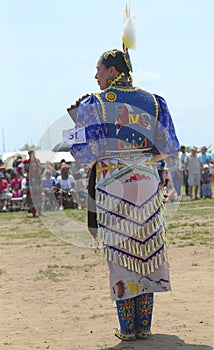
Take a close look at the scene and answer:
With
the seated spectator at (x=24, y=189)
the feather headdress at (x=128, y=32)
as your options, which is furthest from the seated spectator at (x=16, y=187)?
the feather headdress at (x=128, y=32)

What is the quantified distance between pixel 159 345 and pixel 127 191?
1.09 m

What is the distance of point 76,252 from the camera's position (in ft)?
31.0

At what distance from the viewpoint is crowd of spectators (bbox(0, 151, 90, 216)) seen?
12547 millimetres

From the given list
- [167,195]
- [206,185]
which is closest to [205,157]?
[206,185]

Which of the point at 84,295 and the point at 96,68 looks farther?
the point at 84,295

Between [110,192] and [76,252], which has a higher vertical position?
[110,192]

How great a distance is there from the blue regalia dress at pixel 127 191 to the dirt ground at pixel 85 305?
0.33 metres

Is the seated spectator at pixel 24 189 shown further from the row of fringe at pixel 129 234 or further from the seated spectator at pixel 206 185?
the row of fringe at pixel 129 234

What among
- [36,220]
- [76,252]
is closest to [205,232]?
[76,252]

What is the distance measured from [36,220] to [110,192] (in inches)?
442

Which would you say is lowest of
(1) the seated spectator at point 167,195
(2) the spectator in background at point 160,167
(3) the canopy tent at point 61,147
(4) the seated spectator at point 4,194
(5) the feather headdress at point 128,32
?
(4) the seated spectator at point 4,194

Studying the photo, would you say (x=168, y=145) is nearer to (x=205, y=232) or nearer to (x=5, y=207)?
(x=205, y=232)

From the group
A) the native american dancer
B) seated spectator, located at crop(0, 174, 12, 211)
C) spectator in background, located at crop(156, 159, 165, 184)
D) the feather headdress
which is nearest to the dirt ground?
the native american dancer

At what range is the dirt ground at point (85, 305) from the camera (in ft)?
15.6
